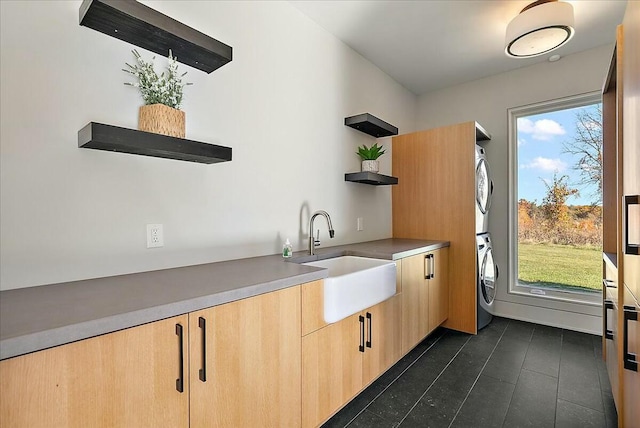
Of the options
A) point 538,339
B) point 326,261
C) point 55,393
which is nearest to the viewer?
point 55,393

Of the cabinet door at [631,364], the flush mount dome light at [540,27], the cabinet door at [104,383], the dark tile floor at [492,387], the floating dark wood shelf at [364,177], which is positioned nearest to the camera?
the cabinet door at [104,383]

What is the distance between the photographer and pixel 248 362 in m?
1.19

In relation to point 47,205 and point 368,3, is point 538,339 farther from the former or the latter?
point 47,205

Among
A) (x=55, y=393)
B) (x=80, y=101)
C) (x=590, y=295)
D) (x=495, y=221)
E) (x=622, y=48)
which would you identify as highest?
(x=622, y=48)

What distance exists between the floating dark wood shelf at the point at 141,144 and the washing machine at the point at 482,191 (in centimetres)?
238

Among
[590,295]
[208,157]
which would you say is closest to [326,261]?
[208,157]

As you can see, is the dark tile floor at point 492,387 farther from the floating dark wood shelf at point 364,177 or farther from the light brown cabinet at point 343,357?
the floating dark wood shelf at point 364,177

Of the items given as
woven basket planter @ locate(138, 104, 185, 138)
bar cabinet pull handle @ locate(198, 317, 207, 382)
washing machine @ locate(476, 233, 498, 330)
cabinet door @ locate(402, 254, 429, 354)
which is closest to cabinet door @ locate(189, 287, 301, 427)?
bar cabinet pull handle @ locate(198, 317, 207, 382)

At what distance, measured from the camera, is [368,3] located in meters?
2.26

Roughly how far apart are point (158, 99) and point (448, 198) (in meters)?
2.54

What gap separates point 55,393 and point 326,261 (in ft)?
5.28

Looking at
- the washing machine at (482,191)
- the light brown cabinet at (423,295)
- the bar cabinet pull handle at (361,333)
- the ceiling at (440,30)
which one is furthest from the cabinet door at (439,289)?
the ceiling at (440,30)

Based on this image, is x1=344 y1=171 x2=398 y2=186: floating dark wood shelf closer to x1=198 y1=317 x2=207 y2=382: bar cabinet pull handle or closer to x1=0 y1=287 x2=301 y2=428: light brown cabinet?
x1=0 y1=287 x2=301 y2=428: light brown cabinet

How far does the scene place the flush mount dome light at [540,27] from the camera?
2096 mm
